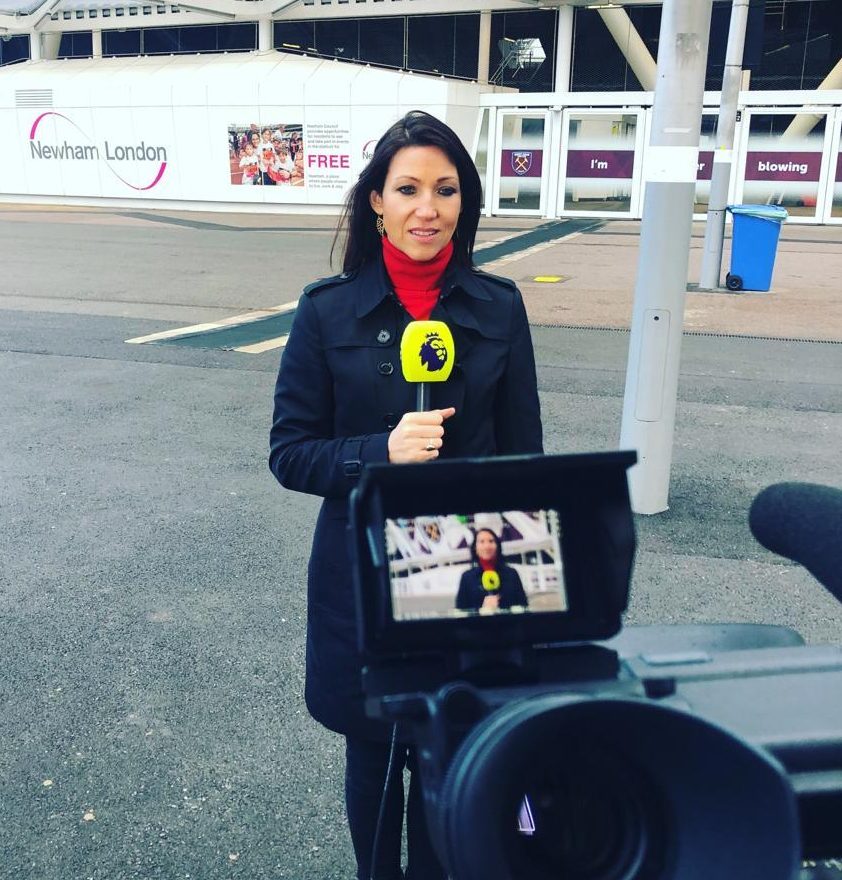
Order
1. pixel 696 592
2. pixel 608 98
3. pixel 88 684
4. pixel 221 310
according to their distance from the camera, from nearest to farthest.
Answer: pixel 88 684 → pixel 696 592 → pixel 221 310 → pixel 608 98

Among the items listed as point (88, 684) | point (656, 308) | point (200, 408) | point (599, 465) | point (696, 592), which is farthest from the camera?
point (200, 408)

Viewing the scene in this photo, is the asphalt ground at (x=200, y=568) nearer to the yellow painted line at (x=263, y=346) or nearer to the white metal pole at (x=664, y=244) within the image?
the yellow painted line at (x=263, y=346)

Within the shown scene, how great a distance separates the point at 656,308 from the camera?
207 inches

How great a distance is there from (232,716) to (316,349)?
179 centimetres

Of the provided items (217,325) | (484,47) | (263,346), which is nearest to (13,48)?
(484,47)

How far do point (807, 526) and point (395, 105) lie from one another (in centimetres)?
2443

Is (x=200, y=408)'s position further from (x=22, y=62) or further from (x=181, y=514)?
(x=22, y=62)

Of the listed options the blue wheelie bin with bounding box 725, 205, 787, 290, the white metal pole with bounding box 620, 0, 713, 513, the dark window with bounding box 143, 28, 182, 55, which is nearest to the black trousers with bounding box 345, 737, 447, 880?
the white metal pole with bounding box 620, 0, 713, 513

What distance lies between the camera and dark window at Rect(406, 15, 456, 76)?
27812mm

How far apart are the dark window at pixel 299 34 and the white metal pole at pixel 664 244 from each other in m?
26.1

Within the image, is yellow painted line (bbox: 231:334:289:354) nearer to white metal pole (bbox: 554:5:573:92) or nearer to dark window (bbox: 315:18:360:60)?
white metal pole (bbox: 554:5:573:92)

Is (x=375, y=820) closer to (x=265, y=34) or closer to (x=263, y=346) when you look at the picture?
(x=263, y=346)

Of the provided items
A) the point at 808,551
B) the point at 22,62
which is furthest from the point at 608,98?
the point at 808,551

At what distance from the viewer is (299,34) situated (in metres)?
29.6
